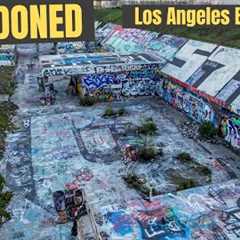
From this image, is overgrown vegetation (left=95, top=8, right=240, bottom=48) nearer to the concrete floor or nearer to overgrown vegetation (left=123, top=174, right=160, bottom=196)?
the concrete floor

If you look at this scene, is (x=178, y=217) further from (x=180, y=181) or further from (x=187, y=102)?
(x=187, y=102)

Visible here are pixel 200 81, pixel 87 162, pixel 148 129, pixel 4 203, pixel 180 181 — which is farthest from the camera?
pixel 200 81

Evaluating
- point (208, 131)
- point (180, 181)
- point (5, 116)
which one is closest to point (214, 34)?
point (208, 131)

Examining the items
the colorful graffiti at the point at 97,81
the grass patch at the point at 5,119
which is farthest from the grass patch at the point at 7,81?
the colorful graffiti at the point at 97,81

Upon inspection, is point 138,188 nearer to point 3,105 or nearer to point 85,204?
point 85,204

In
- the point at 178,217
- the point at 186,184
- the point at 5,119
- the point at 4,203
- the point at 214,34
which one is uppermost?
the point at 214,34

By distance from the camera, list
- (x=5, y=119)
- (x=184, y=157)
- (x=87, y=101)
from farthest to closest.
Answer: (x=87, y=101), (x=5, y=119), (x=184, y=157)
